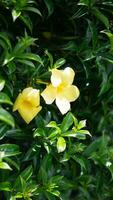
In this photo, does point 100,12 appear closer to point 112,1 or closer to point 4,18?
point 112,1

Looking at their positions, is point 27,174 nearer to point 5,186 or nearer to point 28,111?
point 5,186

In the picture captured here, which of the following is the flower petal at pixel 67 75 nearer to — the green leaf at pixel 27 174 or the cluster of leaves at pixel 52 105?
the cluster of leaves at pixel 52 105

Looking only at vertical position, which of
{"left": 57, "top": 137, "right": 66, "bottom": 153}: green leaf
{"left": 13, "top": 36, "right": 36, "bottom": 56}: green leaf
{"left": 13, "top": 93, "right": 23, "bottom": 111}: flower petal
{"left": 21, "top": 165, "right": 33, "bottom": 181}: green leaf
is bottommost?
{"left": 21, "top": 165, "right": 33, "bottom": 181}: green leaf

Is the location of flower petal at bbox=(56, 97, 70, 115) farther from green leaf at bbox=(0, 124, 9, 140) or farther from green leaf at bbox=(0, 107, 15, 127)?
green leaf at bbox=(0, 107, 15, 127)

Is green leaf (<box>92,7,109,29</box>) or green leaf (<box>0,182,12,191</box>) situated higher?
green leaf (<box>92,7,109,29</box>)

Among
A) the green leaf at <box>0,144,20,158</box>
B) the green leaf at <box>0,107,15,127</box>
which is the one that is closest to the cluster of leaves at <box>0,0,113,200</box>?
the green leaf at <box>0,144,20,158</box>

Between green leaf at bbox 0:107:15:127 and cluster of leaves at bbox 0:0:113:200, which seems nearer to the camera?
green leaf at bbox 0:107:15:127

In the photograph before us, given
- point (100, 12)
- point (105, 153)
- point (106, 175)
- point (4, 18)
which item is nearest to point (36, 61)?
point (4, 18)
